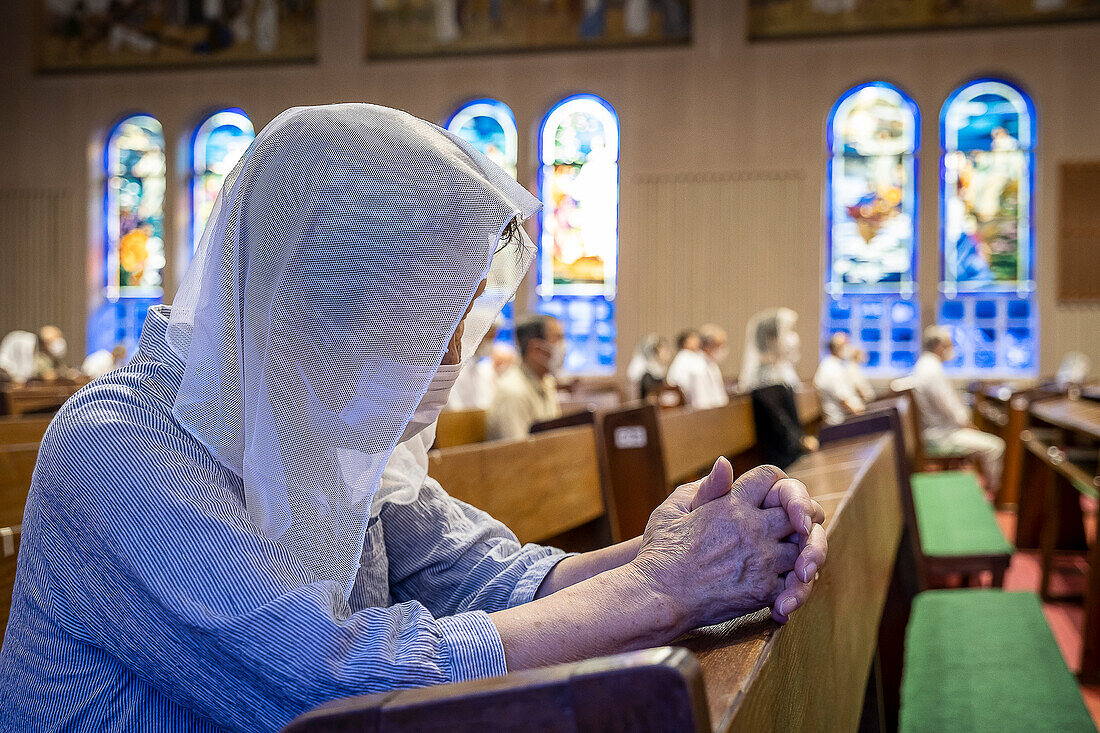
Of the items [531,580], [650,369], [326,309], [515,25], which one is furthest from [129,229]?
[326,309]

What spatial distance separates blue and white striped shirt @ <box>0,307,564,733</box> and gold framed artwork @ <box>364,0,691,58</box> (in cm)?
1378

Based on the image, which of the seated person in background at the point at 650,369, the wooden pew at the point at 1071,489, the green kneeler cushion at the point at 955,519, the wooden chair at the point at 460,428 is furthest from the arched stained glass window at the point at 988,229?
the wooden chair at the point at 460,428

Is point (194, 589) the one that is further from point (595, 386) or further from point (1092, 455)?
point (595, 386)

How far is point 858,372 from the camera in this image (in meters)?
12.4

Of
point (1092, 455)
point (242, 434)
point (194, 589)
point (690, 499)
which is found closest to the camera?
point (194, 589)

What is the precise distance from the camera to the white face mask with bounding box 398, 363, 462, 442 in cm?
113

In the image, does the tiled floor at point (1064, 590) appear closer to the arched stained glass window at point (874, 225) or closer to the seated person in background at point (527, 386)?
the seated person in background at point (527, 386)

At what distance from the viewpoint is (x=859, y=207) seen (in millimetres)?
13680

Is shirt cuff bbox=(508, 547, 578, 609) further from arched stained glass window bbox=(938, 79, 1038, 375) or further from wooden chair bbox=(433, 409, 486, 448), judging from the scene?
arched stained glass window bbox=(938, 79, 1038, 375)

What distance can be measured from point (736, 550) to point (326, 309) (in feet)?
1.55

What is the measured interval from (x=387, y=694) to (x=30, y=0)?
17.5 m

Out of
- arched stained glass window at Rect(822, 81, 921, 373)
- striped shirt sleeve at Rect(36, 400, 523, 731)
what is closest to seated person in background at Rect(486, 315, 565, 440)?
striped shirt sleeve at Rect(36, 400, 523, 731)

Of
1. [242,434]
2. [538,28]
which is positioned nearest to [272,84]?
[538,28]

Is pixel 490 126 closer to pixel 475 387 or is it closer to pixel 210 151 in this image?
pixel 210 151
